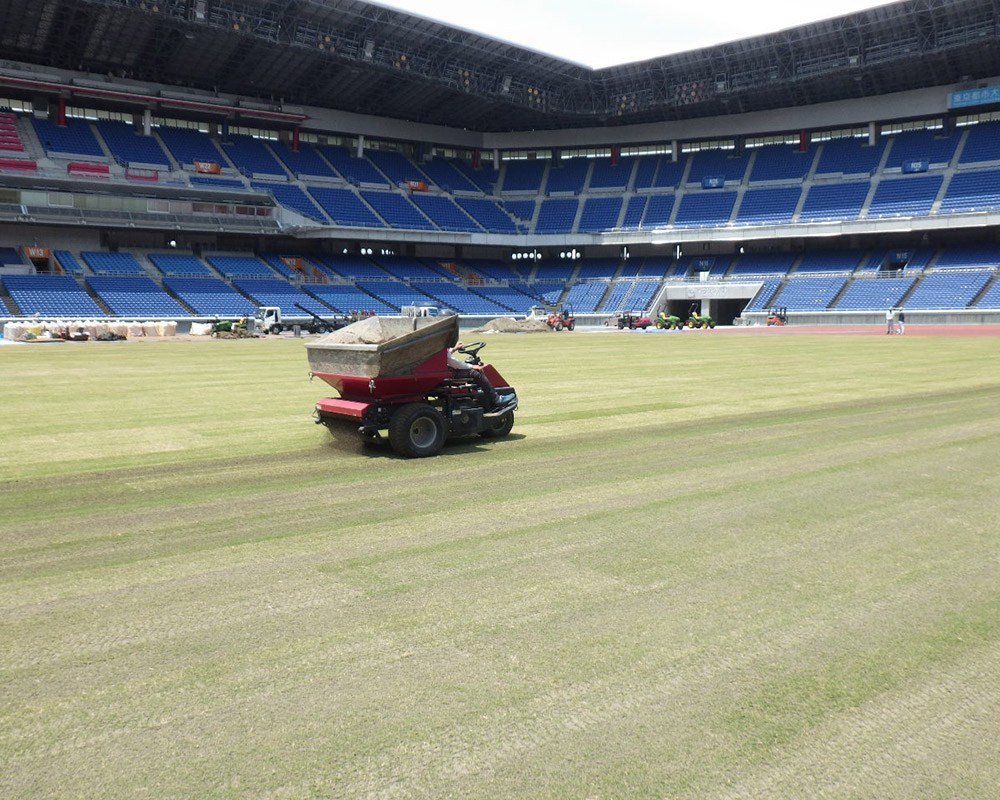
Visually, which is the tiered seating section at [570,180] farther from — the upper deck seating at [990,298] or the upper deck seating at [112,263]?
the upper deck seating at [990,298]

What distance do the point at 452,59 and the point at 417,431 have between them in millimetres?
59269

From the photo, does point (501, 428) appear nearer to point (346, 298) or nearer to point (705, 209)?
point (346, 298)

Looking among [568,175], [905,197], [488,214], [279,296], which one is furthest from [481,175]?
[905,197]

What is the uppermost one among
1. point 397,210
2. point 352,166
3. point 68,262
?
point 352,166

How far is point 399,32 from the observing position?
5700cm

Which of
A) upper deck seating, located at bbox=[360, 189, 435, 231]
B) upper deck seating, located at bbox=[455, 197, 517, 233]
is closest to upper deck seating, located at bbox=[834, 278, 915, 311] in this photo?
upper deck seating, located at bbox=[455, 197, 517, 233]

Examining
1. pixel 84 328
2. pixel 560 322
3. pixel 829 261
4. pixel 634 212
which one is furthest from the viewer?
pixel 634 212

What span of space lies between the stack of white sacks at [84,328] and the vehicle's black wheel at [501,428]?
123 ft

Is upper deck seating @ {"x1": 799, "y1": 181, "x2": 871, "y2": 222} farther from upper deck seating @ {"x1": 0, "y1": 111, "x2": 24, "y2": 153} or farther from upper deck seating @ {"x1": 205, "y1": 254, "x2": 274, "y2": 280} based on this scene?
upper deck seating @ {"x1": 0, "y1": 111, "x2": 24, "y2": 153}

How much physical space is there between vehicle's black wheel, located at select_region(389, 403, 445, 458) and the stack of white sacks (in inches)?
1497

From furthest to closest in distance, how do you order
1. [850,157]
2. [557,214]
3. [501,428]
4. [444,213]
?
[557,214] → [444,213] → [850,157] → [501,428]

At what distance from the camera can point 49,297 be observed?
4859 cm

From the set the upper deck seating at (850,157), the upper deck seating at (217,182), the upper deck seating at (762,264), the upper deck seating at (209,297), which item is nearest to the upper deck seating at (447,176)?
the upper deck seating at (217,182)

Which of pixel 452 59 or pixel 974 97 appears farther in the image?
pixel 452 59
